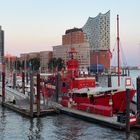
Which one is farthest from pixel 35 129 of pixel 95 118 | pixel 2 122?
pixel 95 118

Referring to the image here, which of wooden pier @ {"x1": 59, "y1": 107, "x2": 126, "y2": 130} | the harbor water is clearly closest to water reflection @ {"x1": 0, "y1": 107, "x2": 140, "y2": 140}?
the harbor water

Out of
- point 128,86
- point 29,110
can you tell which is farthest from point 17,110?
point 128,86

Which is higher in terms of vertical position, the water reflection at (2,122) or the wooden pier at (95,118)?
the wooden pier at (95,118)

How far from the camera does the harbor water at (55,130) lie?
38.4 metres

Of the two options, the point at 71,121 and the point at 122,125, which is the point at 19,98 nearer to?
the point at 71,121

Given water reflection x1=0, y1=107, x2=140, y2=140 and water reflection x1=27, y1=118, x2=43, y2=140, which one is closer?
water reflection x1=0, y1=107, x2=140, y2=140

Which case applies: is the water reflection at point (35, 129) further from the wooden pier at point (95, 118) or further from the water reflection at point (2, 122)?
the wooden pier at point (95, 118)

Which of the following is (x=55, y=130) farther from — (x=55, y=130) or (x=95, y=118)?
(x=95, y=118)

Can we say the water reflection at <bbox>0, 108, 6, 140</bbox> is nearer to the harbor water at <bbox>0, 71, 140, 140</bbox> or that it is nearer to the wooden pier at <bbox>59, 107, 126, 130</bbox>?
the harbor water at <bbox>0, 71, 140, 140</bbox>

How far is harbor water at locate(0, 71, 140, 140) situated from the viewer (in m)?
38.4

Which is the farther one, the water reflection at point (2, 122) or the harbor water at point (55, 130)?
the water reflection at point (2, 122)

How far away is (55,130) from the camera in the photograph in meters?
42.2

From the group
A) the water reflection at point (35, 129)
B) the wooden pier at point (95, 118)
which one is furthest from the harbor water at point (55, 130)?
the wooden pier at point (95, 118)

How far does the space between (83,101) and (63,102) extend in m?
5.12
